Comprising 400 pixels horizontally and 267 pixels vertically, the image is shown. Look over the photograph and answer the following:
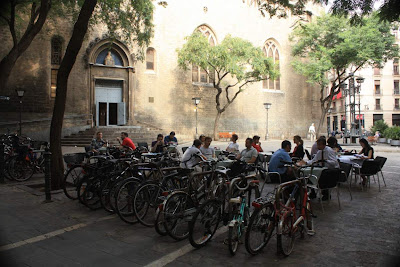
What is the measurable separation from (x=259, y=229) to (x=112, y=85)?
68.2 feet

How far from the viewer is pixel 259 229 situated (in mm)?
3529

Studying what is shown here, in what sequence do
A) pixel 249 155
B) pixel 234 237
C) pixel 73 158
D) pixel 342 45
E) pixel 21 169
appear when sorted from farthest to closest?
pixel 342 45 → pixel 21 169 → pixel 249 155 → pixel 73 158 → pixel 234 237

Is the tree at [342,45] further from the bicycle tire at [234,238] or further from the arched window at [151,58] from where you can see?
the bicycle tire at [234,238]

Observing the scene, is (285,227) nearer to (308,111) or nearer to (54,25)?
(54,25)

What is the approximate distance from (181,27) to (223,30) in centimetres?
424

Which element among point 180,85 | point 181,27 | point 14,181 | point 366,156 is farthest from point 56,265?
point 181,27

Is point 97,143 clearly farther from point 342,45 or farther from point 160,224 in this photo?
point 342,45

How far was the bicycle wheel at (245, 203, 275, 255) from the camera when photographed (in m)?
3.42

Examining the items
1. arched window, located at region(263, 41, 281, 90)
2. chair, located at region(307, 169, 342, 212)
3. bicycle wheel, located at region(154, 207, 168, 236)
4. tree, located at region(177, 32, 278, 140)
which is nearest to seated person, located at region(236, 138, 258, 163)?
chair, located at region(307, 169, 342, 212)

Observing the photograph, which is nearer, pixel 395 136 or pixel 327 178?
pixel 327 178

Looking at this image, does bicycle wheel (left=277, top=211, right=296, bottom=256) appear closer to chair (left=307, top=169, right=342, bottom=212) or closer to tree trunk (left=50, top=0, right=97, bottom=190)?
chair (left=307, top=169, right=342, bottom=212)

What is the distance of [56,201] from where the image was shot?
244 inches

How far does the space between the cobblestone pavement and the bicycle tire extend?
0.30 ft

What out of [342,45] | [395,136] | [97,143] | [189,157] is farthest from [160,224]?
[342,45]
